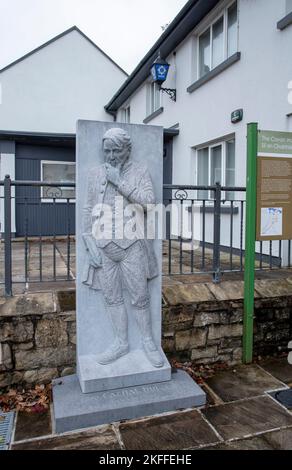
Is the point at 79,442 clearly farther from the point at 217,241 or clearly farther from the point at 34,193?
the point at 34,193

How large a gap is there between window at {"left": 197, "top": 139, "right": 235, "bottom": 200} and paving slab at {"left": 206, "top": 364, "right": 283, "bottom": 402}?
130 inches

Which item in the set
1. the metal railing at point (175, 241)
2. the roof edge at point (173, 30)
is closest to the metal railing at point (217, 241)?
the metal railing at point (175, 241)

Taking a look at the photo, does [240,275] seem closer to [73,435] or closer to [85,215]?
[85,215]

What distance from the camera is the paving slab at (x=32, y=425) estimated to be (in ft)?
7.85

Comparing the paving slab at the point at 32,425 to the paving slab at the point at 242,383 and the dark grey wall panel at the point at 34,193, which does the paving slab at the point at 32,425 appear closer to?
the paving slab at the point at 242,383

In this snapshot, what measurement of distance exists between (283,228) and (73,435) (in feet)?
8.16

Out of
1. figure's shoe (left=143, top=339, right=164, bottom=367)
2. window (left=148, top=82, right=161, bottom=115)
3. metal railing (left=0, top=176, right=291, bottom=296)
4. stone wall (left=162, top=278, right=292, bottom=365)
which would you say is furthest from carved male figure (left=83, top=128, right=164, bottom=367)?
window (left=148, top=82, right=161, bottom=115)

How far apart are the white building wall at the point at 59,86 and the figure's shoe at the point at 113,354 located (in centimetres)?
974

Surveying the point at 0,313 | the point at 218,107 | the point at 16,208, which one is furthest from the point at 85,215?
the point at 16,208

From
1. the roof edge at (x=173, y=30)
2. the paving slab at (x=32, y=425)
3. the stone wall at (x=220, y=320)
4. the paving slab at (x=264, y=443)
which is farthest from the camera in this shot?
the roof edge at (x=173, y=30)

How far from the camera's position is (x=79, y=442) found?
2305 mm

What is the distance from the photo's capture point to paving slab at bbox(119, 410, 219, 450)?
89.3 inches

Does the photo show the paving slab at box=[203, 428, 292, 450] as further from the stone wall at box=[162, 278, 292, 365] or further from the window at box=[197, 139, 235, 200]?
the window at box=[197, 139, 235, 200]

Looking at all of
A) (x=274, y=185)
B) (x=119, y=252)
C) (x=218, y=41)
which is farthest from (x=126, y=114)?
(x=119, y=252)
